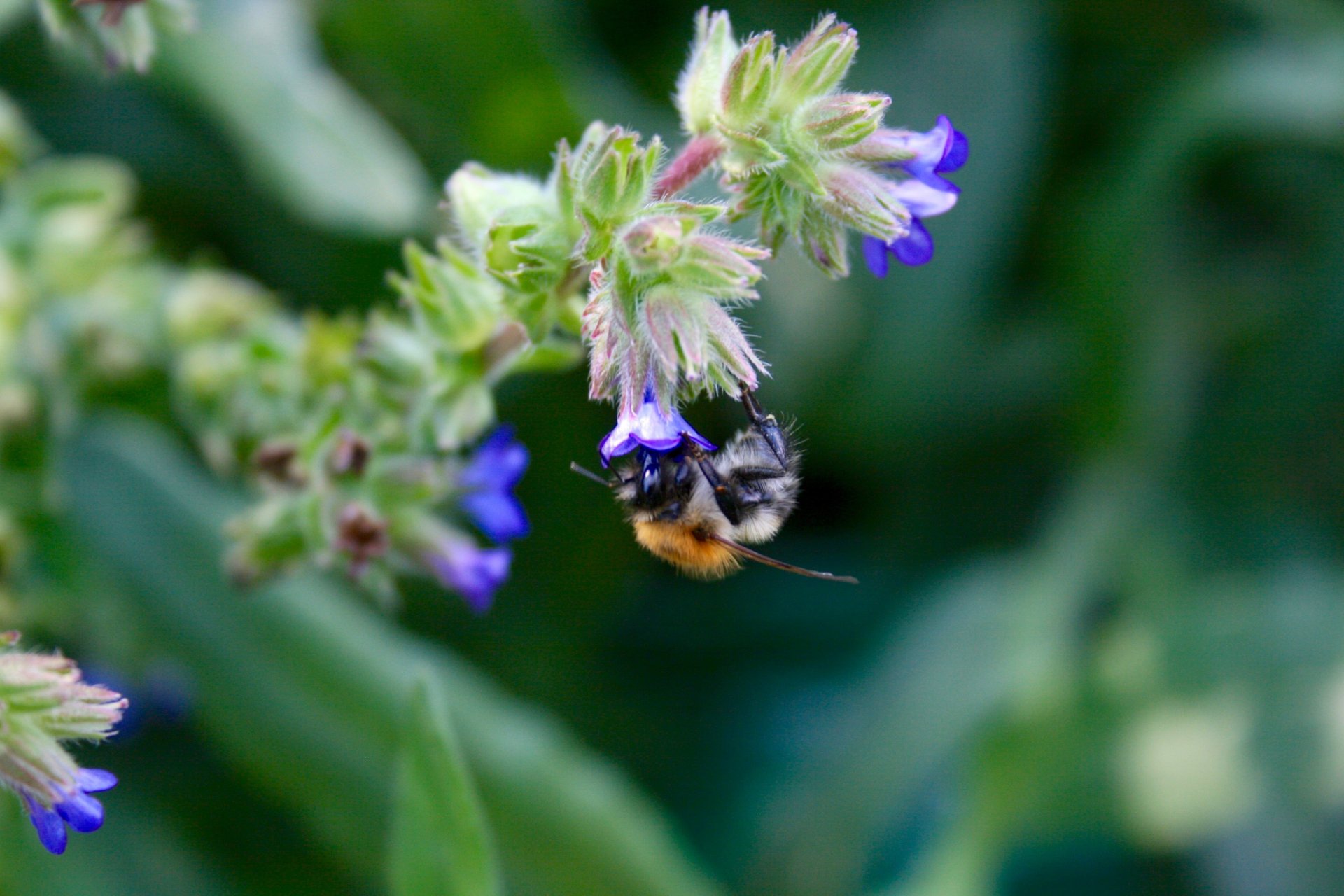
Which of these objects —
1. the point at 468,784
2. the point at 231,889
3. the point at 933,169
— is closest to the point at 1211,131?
the point at 933,169

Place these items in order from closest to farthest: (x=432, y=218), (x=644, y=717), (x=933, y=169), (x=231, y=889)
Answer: (x=933, y=169) < (x=231, y=889) < (x=432, y=218) < (x=644, y=717)

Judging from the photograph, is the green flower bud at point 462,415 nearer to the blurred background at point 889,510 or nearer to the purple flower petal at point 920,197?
the purple flower petal at point 920,197

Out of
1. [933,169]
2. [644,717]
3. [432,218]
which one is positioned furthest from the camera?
[644,717]

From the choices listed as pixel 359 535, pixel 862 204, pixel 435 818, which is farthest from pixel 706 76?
pixel 435 818

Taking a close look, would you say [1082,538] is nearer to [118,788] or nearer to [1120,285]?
[1120,285]

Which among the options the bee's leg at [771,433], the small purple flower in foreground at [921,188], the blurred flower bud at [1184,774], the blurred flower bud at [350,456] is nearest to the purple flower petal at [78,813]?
the blurred flower bud at [350,456]

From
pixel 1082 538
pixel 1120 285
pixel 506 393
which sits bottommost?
pixel 506 393

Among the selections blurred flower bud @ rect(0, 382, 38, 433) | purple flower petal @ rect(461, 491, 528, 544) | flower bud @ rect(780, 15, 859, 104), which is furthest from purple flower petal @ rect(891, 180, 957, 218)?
blurred flower bud @ rect(0, 382, 38, 433)

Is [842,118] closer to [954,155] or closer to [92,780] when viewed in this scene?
[954,155]
